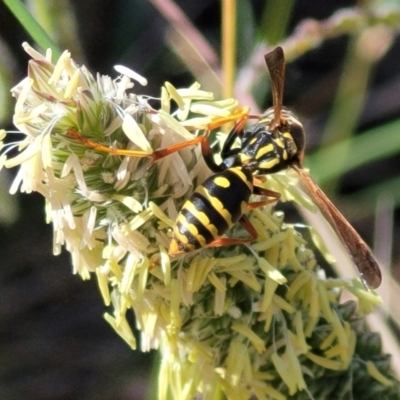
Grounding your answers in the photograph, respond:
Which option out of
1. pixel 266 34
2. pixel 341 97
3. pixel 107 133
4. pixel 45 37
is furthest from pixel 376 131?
pixel 107 133

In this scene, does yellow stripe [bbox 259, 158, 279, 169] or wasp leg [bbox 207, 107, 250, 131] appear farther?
yellow stripe [bbox 259, 158, 279, 169]

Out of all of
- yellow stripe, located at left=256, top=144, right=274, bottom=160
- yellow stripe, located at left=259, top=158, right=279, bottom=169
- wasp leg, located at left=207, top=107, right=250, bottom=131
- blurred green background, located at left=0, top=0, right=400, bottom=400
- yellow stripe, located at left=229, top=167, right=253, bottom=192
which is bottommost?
blurred green background, located at left=0, top=0, right=400, bottom=400

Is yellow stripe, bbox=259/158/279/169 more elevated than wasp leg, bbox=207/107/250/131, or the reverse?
wasp leg, bbox=207/107/250/131

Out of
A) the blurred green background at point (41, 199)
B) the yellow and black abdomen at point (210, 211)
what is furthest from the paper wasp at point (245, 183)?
the blurred green background at point (41, 199)

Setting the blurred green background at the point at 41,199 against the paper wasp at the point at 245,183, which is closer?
the paper wasp at the point at 245,183

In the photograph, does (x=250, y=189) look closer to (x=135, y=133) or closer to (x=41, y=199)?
(x=135, y=133)

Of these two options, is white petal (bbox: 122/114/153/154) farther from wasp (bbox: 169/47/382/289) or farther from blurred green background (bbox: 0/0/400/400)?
blurred green background (bbox: 0/0/400/400)

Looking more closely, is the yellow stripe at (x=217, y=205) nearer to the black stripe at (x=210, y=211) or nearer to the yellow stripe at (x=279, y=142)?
the black stripe at (x=210, y=211)

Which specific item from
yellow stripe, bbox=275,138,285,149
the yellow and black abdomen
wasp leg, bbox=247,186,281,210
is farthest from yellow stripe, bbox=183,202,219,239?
yellow stripe, bbox=275,138,285,149
